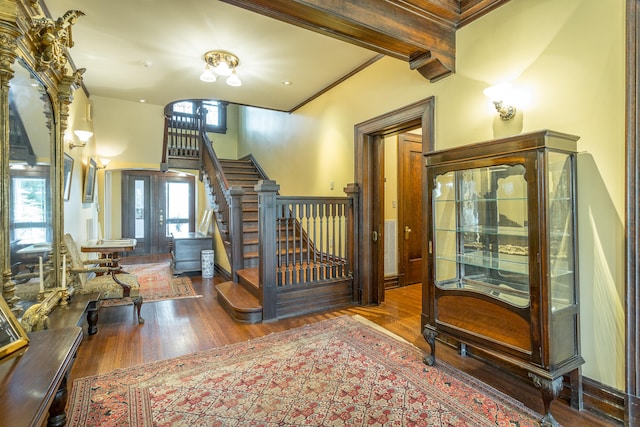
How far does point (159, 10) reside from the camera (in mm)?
2734

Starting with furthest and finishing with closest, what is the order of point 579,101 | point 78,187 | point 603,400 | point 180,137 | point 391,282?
point 180,137, point 391,282, point 78,187, point 579,101, point 603,400

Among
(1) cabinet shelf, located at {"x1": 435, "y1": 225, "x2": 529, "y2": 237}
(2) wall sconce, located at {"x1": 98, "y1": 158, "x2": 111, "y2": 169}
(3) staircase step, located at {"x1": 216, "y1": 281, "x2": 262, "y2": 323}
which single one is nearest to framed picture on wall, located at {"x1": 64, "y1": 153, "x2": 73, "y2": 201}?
(3) staircase step, located at {"x1": 216, "y1": 281, "x2": 262, "y2": 323}

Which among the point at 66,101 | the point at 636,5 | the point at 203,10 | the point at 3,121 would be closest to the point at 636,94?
the point at 636,5

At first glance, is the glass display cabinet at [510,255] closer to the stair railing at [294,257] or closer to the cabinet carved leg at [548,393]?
the cabinet carved leg at [548,393]

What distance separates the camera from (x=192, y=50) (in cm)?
345

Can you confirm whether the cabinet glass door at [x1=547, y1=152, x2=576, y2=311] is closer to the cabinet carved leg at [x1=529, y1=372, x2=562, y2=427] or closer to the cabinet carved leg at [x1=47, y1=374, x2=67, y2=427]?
the cabinet carved leg at [x1=529, y1=372, x2=562, y2=427]

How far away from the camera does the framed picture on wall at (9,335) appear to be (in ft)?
4.52

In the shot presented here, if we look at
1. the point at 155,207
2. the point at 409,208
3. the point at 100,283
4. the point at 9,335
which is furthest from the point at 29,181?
the point at 155,207

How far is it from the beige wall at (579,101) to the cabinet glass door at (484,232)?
34cm

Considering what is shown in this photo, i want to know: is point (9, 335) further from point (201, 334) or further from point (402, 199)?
point (402, 199)

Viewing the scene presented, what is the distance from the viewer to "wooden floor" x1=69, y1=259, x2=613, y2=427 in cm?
219

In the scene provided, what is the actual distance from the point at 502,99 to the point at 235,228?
3.57 m

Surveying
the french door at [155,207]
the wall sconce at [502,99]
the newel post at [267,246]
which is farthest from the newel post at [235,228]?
the french door at [155,207]

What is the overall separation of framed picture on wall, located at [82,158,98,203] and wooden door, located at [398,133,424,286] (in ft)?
16.1
